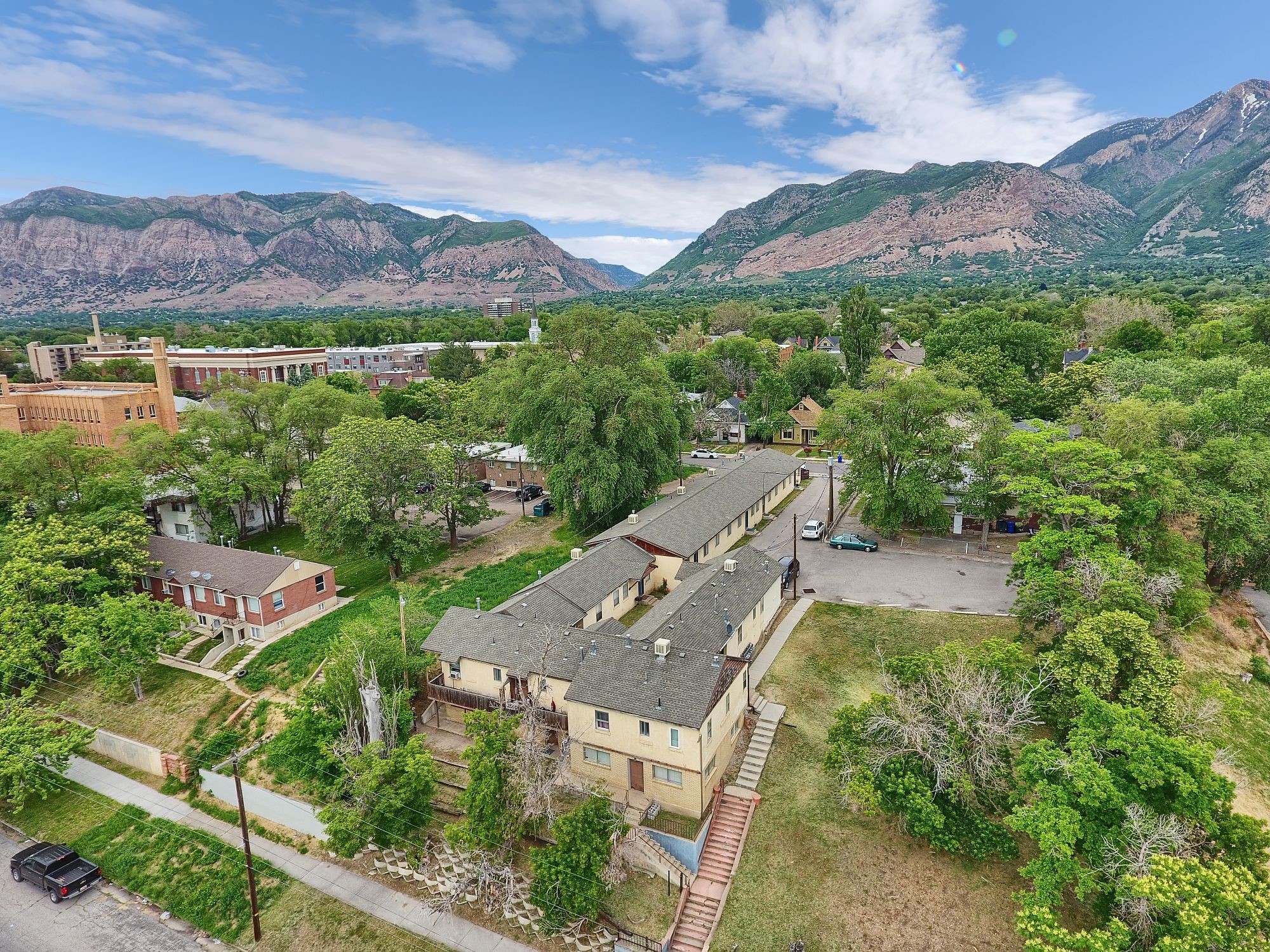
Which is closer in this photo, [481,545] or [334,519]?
[334,519]

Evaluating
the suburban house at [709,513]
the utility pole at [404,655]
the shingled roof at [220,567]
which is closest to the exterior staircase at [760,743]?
the suburban house at [709,513]

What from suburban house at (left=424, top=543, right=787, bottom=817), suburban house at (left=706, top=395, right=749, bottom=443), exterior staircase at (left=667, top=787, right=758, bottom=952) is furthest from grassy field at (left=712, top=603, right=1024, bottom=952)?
suburban house at (left=706, top=395, right=749, bottom=443)

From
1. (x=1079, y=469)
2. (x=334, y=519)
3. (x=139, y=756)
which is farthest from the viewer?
(x=334, y=519)

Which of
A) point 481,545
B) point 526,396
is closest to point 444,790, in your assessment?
point 481,545

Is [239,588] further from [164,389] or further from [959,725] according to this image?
[164,389]

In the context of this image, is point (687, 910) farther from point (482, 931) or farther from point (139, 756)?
point (139, 756)
